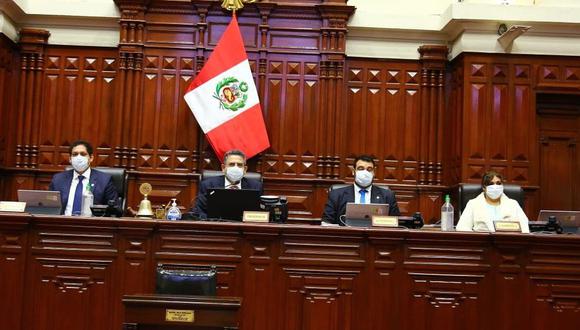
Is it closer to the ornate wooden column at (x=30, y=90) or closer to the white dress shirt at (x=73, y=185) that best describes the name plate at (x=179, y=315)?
the white dress shirt at (x=73, y=185)

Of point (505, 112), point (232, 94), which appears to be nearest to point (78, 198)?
point (232, 94)

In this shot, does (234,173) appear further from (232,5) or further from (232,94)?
(232,5)

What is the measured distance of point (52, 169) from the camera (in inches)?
312

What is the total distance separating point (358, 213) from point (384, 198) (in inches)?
51.8

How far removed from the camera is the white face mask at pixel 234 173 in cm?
600

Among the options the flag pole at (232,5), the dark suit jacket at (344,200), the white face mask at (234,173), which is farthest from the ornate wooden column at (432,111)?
the white face mask at (234,173)

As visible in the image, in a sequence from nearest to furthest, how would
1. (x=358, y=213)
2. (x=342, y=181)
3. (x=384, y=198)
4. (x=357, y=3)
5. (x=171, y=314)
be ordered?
(x=171, y=314)
(x=358, y=213)
(x=384, y=198)
(x=342, y=181)
(x=357, y=3)

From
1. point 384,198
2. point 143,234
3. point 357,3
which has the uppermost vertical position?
point 357,3

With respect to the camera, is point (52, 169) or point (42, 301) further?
point (52, 169)

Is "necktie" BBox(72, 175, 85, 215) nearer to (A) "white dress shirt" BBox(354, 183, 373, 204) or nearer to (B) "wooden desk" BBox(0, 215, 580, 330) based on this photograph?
(B) "wooden desk" BBox(0, 215, 580, 330)

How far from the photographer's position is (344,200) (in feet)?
19.9

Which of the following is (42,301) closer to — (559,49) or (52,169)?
(52,169)

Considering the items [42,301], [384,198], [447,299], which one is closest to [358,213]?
[447,299]

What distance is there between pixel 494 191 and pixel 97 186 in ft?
12.1
